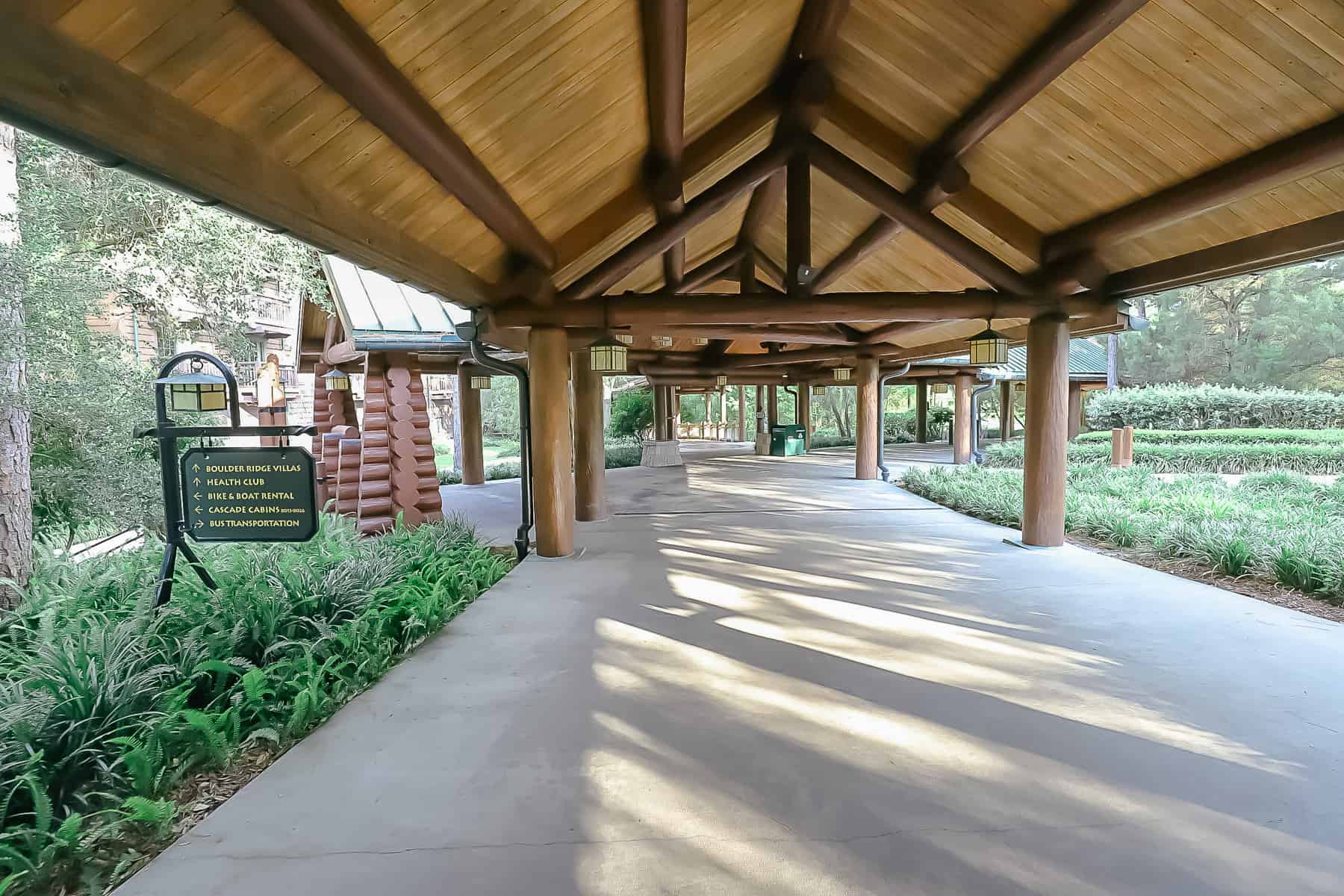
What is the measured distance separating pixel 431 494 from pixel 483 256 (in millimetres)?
4364

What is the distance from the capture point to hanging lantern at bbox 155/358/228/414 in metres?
4.06

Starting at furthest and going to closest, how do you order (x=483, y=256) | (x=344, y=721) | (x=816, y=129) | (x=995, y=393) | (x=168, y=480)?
(x=995, y=393)
(x=816, y=129)
(x=483, y=256)
(x=168, y=480)
(x=344, y=721)

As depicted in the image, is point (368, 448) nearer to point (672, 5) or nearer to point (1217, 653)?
point (672, 5)

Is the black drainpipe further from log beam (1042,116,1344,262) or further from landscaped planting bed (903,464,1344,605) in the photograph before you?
log beam (1042,116,1344,262)

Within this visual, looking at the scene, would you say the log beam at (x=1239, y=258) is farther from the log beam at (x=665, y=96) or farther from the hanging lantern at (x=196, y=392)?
the hanging lantern at (x=196, y=392)

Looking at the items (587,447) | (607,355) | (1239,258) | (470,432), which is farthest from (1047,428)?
(470,432)

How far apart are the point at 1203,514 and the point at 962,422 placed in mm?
10106

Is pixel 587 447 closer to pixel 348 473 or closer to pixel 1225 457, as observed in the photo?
pixel 348 473

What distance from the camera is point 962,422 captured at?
17625 mm

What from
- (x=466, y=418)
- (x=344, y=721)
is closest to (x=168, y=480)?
(x=344, y=721)

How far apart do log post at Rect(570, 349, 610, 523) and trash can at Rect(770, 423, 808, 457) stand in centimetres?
1211

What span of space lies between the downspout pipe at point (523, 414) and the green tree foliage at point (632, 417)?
17.2 m

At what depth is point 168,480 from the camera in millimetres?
4160

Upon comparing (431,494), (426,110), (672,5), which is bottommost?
(431,494)
